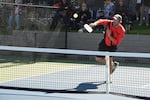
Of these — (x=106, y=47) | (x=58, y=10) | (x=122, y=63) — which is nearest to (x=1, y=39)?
(x=58, y=10)

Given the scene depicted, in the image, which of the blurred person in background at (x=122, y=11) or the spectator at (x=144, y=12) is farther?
the spectator at (x=144, y=12)

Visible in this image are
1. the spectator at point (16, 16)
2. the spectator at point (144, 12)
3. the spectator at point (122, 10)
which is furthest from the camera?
the spectator at point (144, 12)

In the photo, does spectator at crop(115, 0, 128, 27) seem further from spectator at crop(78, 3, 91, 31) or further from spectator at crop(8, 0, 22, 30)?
spectator at crop(8, 0, 22, 30)

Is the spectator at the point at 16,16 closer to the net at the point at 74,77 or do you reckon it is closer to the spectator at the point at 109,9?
the spectator at the point at 109,9

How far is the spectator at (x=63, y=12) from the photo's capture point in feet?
61.5

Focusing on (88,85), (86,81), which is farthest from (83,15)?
(88,85)

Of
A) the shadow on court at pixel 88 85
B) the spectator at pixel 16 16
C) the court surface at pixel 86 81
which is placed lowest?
the shadow on court at pixel 88 85

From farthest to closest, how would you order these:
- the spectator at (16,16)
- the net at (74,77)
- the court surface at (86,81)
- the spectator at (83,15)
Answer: the spectator at (83,15), the spectator at (16,16), the court surface at (86,81), the net at (74,77)

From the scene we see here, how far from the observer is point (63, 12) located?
751 inches

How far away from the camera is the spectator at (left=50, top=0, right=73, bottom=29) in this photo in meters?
18.7

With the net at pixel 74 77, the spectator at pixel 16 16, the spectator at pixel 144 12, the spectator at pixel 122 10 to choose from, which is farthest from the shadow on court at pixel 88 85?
the spectator at pixel 144 12

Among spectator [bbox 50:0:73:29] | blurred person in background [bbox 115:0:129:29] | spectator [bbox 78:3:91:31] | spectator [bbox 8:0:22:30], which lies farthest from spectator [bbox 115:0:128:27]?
spectator [bbox 8:0:22:30]

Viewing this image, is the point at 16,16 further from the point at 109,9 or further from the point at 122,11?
the point at 122,11

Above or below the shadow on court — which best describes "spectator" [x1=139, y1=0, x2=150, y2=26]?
above
